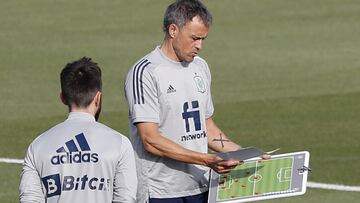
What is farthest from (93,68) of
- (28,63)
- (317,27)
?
(317,27)

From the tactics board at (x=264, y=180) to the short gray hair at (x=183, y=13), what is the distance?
1029mm

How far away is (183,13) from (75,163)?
1.79m

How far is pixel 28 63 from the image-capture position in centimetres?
2084

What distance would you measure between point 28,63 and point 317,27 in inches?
232

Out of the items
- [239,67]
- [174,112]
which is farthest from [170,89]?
[239,67]

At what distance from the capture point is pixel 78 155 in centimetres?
681

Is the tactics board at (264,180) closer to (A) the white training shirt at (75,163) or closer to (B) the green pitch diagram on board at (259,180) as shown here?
(B) the green pitch diagram on board at (259,180)

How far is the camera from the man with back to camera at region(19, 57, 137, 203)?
681 cm

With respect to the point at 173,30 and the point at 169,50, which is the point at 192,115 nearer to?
the point at 169,50

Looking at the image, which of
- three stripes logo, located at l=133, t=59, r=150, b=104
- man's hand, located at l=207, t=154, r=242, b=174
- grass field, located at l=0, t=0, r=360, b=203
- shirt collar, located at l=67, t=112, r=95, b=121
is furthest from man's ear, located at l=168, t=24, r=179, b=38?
grass field, located at l=0, t=0, r=360, b=203

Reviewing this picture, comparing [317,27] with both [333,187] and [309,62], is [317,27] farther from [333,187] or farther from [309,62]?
[333,187]

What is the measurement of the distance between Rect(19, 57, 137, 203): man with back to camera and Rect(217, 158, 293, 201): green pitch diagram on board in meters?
1.68

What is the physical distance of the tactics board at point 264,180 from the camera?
27.7ft

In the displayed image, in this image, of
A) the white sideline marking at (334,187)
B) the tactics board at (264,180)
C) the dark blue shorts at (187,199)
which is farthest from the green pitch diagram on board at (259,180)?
the white sideline marking at (334,187)
